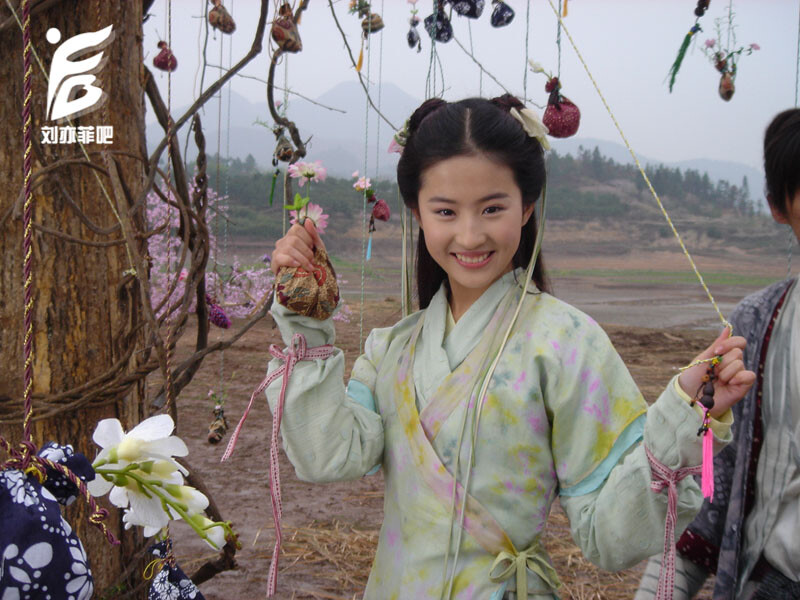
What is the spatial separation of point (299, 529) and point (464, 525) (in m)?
1.76

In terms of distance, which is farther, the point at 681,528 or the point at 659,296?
the point at 659,296

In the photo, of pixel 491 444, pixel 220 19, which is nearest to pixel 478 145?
pixel 491 444

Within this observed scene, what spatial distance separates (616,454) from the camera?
3.50 ft

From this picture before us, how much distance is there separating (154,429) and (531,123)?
728mm

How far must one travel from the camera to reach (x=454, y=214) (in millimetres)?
1141

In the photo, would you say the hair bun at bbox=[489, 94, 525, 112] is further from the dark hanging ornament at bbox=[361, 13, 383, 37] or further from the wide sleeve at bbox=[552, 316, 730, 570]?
the dark hanging ornament at bbox=[361, 13, 383, 37]

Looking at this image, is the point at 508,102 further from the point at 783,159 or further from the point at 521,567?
the point at 521,567

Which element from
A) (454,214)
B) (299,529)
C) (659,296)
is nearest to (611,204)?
(659,296)

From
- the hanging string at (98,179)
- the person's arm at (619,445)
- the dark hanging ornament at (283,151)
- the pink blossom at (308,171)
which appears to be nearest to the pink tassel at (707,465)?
the person's arm at (619,445)

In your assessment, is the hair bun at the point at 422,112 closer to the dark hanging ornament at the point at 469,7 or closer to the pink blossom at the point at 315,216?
the pink blossom at the point at 315,216

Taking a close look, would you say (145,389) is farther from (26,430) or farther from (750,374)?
(750,374)

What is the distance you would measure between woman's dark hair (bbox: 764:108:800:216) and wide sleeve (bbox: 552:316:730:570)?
475 millimetres

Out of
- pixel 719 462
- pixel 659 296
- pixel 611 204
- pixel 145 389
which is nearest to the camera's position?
pixel 719 462

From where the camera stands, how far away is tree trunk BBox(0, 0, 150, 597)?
1413 mm
